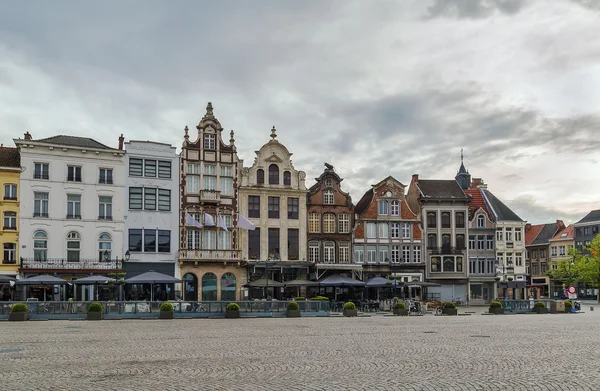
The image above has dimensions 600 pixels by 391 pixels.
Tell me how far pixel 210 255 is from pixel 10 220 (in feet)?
51.8

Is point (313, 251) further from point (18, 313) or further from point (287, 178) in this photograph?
point (18, 313)

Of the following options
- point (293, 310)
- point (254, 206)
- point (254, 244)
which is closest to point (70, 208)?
point (254, 206)

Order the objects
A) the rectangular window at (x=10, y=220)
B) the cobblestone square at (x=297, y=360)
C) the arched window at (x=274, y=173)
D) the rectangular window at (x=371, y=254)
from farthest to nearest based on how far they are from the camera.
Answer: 1. the rectangular window at (x=371, y=254)
2. the arched window at (x=274, y=173)
3. the rectangular window at (x=10, y=220)
4. the cobblestone square at (x=297, y=360)

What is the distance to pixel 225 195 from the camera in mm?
59469

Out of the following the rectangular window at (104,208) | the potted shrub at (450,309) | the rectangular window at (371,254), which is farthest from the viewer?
the rectangular window at (371,254)

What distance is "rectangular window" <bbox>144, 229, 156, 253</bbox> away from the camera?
5650 cm

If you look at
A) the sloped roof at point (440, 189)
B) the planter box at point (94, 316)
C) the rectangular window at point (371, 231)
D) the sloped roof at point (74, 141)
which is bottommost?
the planter box at point (94, 316)

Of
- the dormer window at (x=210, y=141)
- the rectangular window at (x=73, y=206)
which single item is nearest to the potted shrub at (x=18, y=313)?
the rectangular window at (x=73, y=206)

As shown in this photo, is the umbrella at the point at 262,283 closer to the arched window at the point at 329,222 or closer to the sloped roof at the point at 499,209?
the arched window at the point at 329,222

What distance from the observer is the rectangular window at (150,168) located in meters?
57.4

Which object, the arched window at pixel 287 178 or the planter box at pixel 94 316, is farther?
the arched window at pixel 287 178

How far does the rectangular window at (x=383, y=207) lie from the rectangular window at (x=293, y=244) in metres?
9.07

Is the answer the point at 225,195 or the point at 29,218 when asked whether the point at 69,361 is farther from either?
the point at 225,195

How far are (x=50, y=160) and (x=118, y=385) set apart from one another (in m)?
44.3
